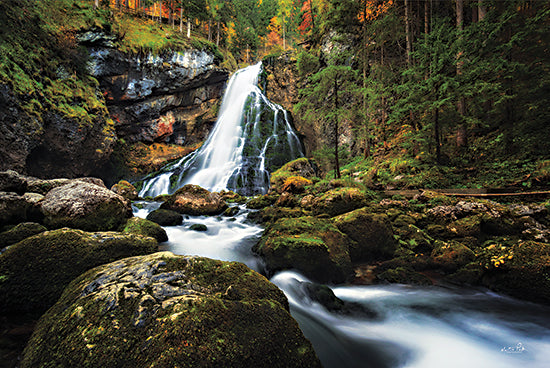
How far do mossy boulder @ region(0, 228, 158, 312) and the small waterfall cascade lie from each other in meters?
14.7

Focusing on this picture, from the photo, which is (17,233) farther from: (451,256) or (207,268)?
(451,256)

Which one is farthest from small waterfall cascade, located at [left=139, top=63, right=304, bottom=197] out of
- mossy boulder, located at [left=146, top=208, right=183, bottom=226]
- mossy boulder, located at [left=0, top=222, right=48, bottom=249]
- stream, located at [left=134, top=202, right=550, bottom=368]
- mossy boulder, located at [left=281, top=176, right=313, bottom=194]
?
stream, located at [left=134, top=202, right=550, bottom=368]

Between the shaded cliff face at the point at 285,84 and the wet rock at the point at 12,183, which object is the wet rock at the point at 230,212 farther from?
the shaded cliff face at the point at 285,84

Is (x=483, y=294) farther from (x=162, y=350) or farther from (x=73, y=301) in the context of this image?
(x=73, y=301)

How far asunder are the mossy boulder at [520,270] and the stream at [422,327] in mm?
193

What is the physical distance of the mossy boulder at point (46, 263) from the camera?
247 cm

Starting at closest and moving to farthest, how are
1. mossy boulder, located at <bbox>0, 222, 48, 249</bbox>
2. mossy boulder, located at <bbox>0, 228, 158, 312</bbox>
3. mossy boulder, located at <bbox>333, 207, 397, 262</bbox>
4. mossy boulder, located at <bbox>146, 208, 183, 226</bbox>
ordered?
mossy boulder, located at <bbox>0, 228, 158, 312</bbox> < mossy boulder, located at <bbox>0, 222, 48, 249</bbox> < mossy boulder, located at <bbox>333, 207, 397, 262</bbox> < mossy boulder, located at <bbox>146, 208, 183, 226</bbox>

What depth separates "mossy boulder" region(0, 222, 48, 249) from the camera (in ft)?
11.7

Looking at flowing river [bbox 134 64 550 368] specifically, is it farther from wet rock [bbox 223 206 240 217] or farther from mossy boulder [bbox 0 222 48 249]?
wet rock [bbox 223 206 240 217]

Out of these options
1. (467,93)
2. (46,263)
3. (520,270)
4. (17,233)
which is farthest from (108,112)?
(520,270)

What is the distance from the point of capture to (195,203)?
384 inches

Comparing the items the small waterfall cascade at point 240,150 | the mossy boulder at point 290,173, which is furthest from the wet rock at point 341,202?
the small waterfall cascade at point 240,150

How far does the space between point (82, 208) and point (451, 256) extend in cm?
806

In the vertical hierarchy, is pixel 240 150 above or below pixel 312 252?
above
